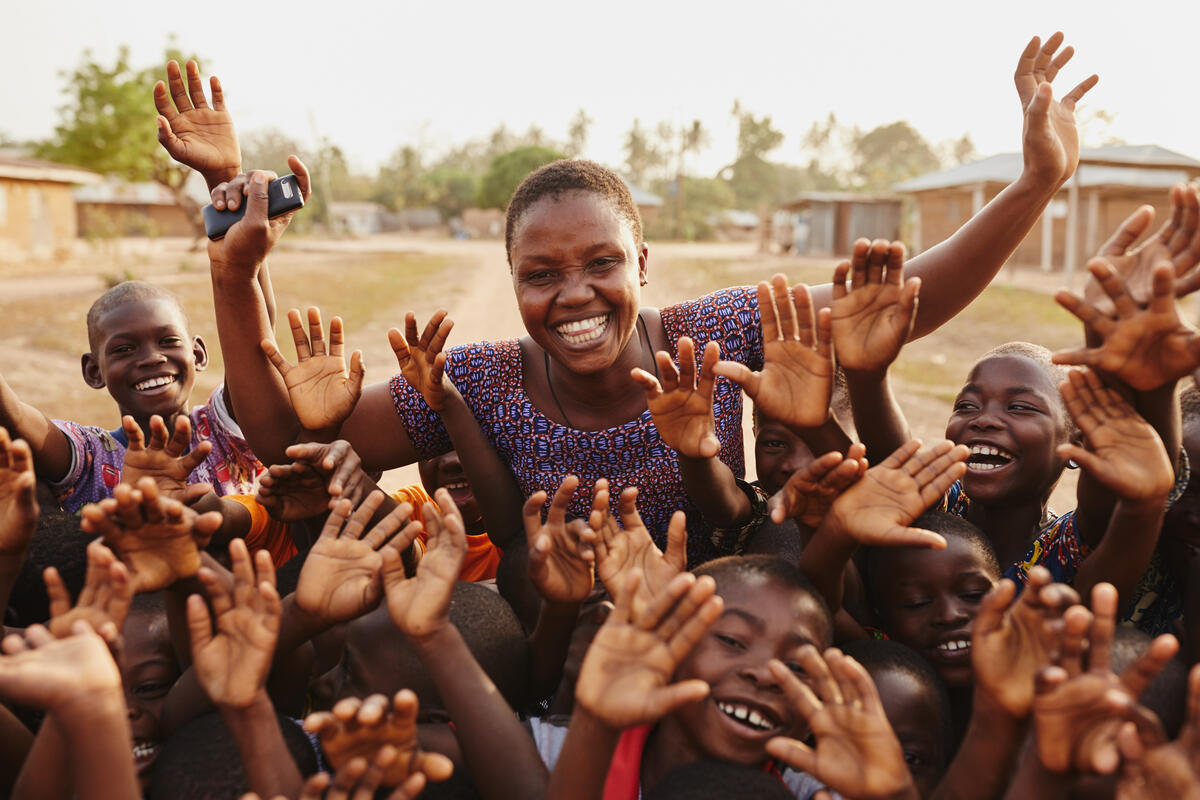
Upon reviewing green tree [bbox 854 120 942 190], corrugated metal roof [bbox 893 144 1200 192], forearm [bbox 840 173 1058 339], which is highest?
green tree [bbox 854 120 942 190]

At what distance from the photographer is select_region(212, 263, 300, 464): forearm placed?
252 centimetres

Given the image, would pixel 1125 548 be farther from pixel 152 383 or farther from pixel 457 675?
pixel 152 383

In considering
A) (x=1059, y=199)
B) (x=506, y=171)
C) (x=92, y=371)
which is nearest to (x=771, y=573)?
(x=92, y=371)

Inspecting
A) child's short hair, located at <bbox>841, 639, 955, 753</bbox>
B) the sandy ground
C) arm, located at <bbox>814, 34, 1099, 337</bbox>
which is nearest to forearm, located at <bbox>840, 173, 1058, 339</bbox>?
arm, located at <bbox>814, 34, 1099, 337</bbox>

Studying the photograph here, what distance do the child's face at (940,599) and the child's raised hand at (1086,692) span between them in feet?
2.49

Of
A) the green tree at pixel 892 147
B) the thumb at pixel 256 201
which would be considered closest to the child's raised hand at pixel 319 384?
the thumb at pixel 256 201

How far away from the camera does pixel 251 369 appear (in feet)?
8.47

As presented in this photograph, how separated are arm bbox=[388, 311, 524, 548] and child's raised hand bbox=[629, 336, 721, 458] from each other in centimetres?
61

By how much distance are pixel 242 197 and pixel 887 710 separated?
208 cm

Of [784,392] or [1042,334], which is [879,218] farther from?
[784,392]

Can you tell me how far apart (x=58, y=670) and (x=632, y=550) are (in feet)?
3.72

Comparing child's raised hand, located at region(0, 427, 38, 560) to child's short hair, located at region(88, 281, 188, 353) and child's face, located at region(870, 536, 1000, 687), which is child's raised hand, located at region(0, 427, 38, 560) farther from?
child's face, located at region(870, 536, 1000, 687)

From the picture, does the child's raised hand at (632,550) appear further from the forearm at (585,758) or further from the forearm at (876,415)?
the forearm at (876,415)

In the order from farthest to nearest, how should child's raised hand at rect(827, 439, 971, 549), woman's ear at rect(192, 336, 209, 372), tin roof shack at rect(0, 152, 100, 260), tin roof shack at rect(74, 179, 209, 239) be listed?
tin roof shack at rect(74, 179, 209, 239), tin roof shack at rect(0, 152, 100, 260), woman's ear at rect(192, 336, 209, 372), child's raised hand at rect(827, 439, 971, 549)
